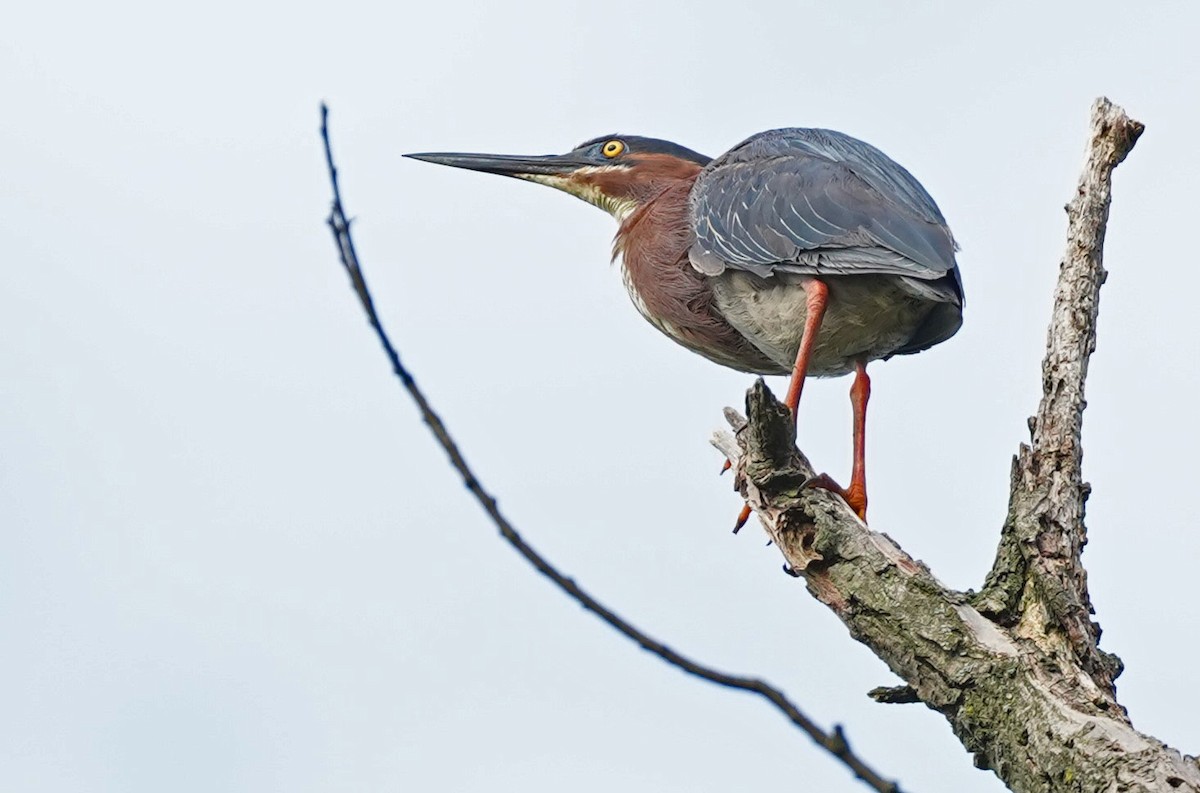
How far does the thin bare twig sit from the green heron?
340 centimetres

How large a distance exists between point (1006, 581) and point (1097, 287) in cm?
103

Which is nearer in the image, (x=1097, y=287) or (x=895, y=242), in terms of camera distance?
(x=1097, y=287)

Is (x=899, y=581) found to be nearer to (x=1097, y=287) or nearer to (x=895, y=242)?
(x=1097, y=287)

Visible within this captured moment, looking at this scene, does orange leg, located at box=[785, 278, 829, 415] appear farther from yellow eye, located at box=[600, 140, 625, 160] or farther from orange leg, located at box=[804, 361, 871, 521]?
yellow eye, located at box=[600, 140, 625, 160]

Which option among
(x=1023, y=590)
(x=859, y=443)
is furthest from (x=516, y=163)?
(x=1023, y=590)

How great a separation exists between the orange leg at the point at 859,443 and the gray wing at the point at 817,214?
0.66 metres

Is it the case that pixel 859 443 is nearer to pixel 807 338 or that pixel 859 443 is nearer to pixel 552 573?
pixel 807 338

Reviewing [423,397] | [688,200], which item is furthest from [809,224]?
[423,397]

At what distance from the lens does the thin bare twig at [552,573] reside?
1852mm

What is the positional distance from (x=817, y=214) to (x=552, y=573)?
4.42m

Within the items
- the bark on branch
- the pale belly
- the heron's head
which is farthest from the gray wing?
the bark on branch

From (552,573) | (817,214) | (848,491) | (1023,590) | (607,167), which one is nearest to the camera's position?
(552,573)

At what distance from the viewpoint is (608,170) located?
7.70 metres

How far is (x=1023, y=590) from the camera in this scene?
14.4 feet
